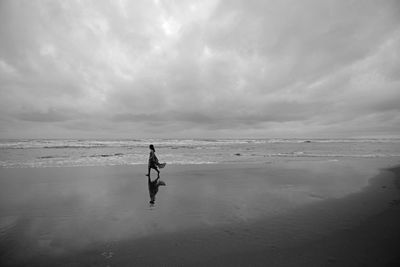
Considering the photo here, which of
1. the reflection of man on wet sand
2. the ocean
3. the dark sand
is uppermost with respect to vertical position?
the ocean

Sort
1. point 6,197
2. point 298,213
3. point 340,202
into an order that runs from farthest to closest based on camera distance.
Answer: point 6,197 < point 340,202 < point 298,213

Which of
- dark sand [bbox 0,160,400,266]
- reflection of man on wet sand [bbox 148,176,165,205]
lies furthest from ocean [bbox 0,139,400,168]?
dark sand [bbox 0,160,400,266]

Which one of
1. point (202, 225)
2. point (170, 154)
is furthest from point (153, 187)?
point (170, 154)

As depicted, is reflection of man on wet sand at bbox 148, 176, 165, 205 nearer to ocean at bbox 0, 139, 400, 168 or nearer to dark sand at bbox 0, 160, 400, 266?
dark sand at bbox 0, 160, 400, 266

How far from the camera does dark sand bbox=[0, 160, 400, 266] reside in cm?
421

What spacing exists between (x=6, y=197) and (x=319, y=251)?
36.4ft

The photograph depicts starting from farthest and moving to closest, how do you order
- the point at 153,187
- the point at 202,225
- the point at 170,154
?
the point at 170,154, the point at 153,187, the point at 202,225

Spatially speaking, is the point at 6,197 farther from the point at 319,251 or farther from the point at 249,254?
the point at 319,251

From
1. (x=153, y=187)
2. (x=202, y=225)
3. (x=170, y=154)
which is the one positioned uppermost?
(x=170, y=154)

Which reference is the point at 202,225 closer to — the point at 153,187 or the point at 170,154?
the point at 153,187

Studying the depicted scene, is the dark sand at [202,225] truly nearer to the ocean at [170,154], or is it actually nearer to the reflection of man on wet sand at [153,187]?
the reflection of man on wet sand at [153,187]

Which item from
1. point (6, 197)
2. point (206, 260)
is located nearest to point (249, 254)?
point (206, 260)

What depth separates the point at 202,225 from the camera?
580 centimetres

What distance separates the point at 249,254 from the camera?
4.26m
